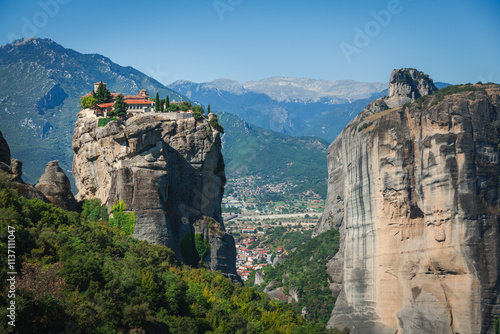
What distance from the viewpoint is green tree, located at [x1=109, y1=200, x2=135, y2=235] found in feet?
149

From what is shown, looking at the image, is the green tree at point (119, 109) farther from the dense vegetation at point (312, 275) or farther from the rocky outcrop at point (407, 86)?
the rocky outcrop at point (407, 86)

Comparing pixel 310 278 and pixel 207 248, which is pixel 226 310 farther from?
pixel 310 278

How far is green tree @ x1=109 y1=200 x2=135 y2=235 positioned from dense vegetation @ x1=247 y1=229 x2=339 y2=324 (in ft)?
91.5

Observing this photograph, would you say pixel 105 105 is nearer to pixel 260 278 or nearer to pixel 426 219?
pixel 426 219

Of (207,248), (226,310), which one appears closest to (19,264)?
(226,310)

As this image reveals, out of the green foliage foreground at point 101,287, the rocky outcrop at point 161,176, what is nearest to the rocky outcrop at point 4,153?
the green foliage foreground at point 101,287

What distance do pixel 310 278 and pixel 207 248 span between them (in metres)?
24.5

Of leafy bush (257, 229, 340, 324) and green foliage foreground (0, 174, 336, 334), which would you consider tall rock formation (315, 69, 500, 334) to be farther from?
green foliage foreground (0, 174, 336, 334)

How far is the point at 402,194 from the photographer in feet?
174

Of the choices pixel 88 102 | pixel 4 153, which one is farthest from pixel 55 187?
pixel 88 102

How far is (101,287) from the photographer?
27.6 metres

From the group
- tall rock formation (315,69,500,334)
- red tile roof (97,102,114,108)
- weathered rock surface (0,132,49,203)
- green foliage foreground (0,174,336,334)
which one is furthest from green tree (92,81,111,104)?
tall rock formation (315,69,500,334)

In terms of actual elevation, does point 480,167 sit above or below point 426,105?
below

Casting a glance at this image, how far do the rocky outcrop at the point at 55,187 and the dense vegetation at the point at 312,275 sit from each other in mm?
32266
